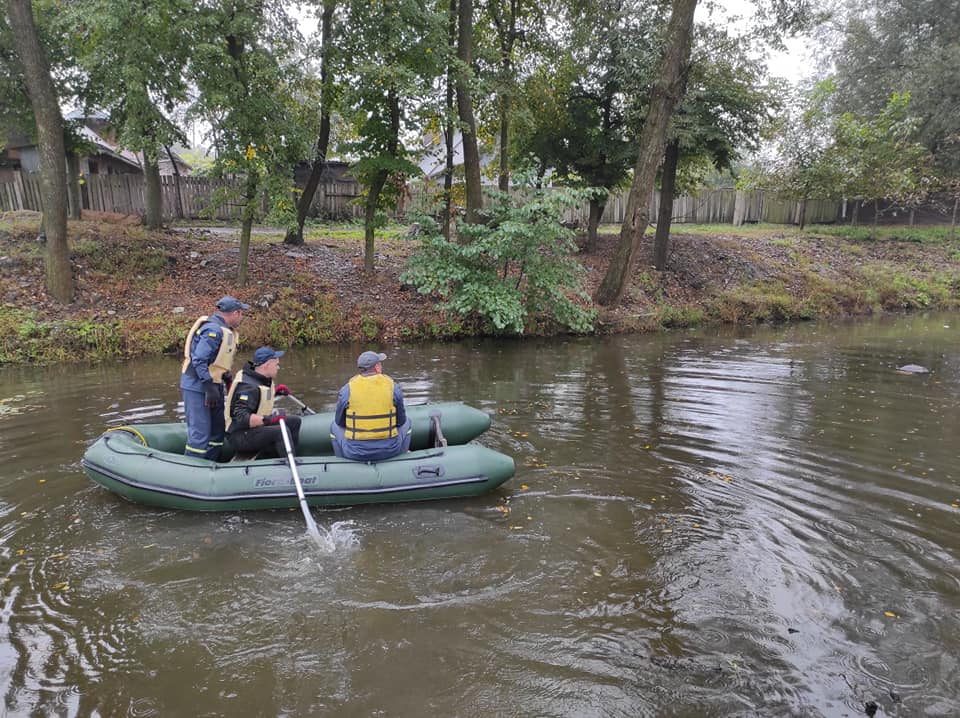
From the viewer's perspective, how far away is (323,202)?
72.5ft

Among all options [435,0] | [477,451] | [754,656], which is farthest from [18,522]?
[435,0]

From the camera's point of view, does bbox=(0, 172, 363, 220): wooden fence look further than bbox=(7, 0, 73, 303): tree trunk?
Yes

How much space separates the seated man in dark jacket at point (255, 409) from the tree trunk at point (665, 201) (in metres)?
13.3

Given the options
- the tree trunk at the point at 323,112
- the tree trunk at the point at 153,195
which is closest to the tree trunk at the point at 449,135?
the tree trunk at the point at 323,112

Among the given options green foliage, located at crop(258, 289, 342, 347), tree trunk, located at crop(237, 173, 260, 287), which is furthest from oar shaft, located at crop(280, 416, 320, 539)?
tree trunk, located at crop(237, 173, 260, 287)

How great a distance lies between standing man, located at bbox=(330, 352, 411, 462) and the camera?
550 cm

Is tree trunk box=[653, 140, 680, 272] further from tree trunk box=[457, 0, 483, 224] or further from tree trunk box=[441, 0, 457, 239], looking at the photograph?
tree trunk box=[441, 0, 457, 239]

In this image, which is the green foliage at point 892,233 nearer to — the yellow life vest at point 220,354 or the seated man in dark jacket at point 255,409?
the seated man in dark jacket at point 255,409

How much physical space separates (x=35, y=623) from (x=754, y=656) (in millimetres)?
4473

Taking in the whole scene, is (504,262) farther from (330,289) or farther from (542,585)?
(542,585)

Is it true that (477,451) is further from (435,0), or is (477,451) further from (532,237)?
(435,0)

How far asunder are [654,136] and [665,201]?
4.41 meters

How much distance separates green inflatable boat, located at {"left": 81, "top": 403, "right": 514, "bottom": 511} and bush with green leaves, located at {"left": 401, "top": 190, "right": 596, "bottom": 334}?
6.82 meters

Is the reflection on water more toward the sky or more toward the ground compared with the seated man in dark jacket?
more toward the ground
